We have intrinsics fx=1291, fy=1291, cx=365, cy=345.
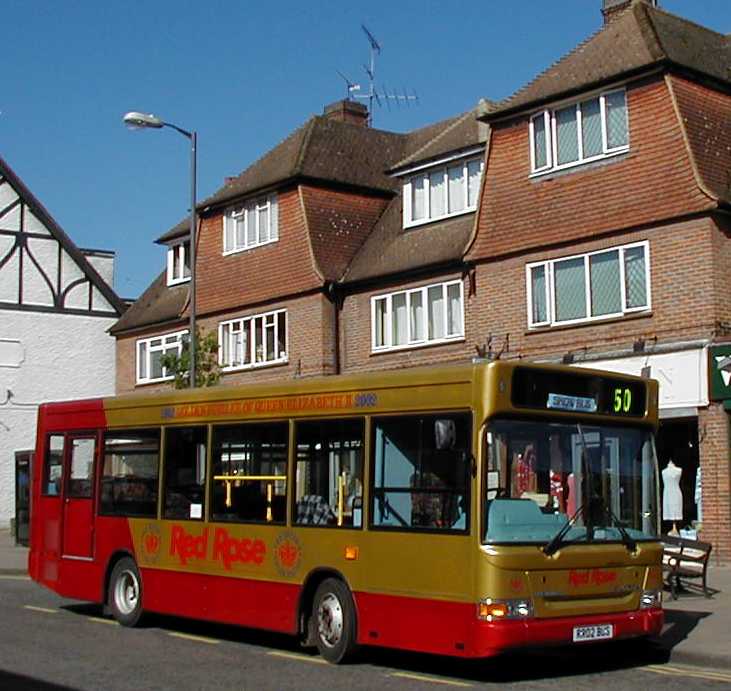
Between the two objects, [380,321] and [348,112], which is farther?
[348,112]

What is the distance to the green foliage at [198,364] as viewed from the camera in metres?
27.0

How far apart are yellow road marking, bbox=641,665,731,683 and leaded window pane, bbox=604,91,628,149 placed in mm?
13146

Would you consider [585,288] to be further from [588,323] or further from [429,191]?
[429,191]

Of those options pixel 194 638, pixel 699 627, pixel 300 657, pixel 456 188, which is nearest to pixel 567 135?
pixel 456 188

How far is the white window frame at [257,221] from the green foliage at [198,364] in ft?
11.8

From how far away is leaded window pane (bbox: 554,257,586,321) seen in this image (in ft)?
77.2

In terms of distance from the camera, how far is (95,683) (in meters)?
10.8

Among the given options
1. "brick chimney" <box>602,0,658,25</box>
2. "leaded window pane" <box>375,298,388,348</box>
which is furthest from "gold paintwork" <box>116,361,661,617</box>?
"brick chimney" <box>602,0,658,25</box>

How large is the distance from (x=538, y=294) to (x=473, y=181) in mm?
4504

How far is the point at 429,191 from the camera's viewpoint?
2920 centimetres

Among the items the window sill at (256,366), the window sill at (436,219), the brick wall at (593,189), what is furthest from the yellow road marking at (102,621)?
the window sill at (256,366)

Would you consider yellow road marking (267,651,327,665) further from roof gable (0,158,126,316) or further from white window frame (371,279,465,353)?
roof gable (0,158,126,316)

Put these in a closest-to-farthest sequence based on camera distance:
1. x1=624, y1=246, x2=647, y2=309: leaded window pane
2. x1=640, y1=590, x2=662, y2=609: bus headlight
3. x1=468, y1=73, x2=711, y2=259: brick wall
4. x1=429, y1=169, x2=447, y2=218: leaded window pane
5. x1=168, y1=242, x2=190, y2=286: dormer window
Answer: x1=640, y1=590, x2=662, y2=609: bus headlight → x1=468, y1=73, x2=711, y2=259: brick wall → x1=624, y1=246, x2=647, y2=309: leaded window pane → x1=429, y1=169, x2=447, y2=218: leaded window pane → x1=168, y1=242, x2=190, y2=286: dormer window

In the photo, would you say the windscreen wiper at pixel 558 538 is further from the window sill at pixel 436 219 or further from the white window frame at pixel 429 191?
the window sill at pixel 436 219
